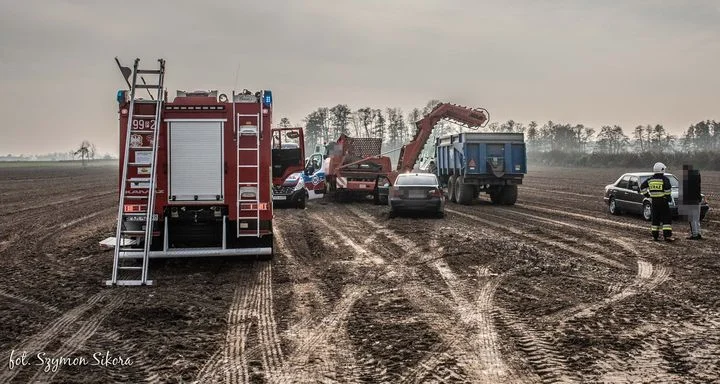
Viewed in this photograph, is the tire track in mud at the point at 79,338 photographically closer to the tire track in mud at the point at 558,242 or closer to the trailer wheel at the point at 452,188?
the tire track in mud at the point at 558,242

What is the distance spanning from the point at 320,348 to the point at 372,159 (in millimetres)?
19080

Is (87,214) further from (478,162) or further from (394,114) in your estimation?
(394,114)

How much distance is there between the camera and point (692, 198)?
13461 mm

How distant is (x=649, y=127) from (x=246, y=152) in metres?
110

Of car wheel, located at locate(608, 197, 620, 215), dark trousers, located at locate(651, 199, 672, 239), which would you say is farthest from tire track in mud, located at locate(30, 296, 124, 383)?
car wheel, located at locate(608, 197, 620, 215)

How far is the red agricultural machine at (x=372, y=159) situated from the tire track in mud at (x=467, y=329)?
13933 millimetres

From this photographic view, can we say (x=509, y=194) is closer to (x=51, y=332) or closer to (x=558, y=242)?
(x=558, y=242)

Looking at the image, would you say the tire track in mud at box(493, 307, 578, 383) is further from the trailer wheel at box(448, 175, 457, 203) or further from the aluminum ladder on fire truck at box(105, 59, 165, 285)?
the trailer wheel at box(448, 175, 457, 203)

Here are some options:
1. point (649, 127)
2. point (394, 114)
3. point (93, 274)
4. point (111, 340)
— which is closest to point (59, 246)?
Answer: point (93, 274)

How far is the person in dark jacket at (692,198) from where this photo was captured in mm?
13188

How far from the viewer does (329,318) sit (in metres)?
6.78

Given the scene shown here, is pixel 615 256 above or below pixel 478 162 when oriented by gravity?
below

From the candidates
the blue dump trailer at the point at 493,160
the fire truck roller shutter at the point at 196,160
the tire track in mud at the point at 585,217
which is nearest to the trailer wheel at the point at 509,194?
the blue dump trailer at the point at 493,160

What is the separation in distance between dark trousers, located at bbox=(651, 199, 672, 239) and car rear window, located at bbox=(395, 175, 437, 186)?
6.70 meters
